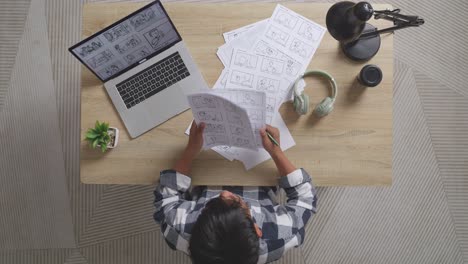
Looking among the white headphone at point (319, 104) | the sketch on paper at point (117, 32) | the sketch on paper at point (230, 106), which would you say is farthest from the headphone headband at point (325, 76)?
the sketch on paper at point (117, 32)

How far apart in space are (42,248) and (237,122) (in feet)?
3.83

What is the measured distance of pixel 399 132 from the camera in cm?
165

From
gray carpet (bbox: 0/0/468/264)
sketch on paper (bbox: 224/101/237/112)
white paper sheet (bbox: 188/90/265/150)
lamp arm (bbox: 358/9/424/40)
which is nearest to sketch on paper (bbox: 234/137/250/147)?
white paper sheet (bbox: 188/90/265/150)

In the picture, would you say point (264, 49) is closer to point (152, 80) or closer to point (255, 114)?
point (255, 114)

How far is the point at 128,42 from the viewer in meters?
1.05

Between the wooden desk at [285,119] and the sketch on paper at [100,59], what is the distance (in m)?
0.08

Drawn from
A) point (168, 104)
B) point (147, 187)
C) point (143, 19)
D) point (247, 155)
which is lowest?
point (147, 187)

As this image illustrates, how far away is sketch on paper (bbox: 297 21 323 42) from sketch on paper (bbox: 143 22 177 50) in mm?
348

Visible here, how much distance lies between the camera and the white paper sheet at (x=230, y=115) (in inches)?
37.6

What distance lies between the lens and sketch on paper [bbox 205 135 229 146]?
3.49ft

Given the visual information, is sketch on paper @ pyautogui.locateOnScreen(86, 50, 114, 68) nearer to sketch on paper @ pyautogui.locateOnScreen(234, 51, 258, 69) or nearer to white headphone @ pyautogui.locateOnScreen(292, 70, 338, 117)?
sketch on paper @ pyautogui.locateOnScreen(234, 51, 258, 69)

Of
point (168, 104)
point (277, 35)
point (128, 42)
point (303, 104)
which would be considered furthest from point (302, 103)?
point (128, 42)

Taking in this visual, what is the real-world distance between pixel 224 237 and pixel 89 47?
57 cm

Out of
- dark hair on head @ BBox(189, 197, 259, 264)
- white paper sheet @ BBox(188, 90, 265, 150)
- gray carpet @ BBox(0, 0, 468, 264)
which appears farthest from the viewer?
gray carpet @ BBox(0, 0, 468, 264)
